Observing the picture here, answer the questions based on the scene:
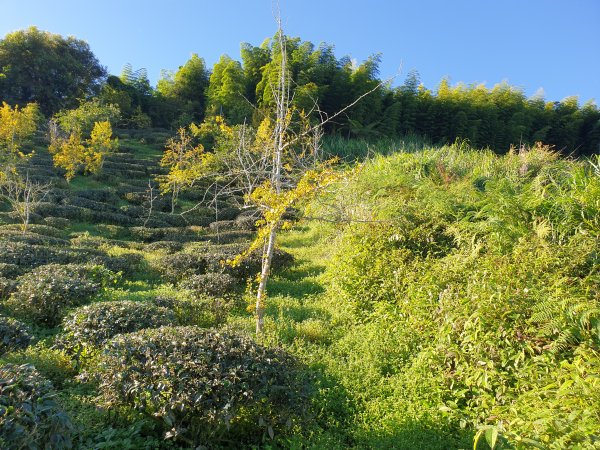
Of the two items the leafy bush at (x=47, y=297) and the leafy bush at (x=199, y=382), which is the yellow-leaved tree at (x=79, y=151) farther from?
the leafy bush at (x=199, y=382)

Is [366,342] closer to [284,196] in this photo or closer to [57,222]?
[284,196]

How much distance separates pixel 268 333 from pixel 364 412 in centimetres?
175

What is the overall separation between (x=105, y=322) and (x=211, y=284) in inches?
98.7

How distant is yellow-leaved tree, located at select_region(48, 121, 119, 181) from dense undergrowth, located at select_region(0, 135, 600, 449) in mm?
13401

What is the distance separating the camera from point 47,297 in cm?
512

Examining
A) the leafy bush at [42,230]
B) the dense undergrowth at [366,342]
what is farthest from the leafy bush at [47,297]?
the leafy bush at [42,230]

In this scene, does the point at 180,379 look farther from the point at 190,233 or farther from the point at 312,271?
the point at 190,233

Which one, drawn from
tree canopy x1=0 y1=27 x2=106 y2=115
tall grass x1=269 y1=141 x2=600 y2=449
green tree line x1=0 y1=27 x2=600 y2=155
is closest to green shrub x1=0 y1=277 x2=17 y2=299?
tall grass x1=269 y1=141 x2=600 y2=449

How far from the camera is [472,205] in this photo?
5.88 metres

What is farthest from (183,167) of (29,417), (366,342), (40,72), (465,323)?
(40,72)

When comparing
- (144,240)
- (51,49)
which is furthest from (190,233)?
(51,49)

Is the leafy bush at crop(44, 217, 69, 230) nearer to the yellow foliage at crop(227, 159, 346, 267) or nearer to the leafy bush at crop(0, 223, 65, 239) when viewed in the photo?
the leafy bush at crop(0, 223, 65, 239)

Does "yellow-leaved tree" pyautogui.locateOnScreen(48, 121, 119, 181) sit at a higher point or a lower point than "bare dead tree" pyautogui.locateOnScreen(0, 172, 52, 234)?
higher

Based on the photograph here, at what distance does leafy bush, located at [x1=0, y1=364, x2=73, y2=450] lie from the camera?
6.59 ft
